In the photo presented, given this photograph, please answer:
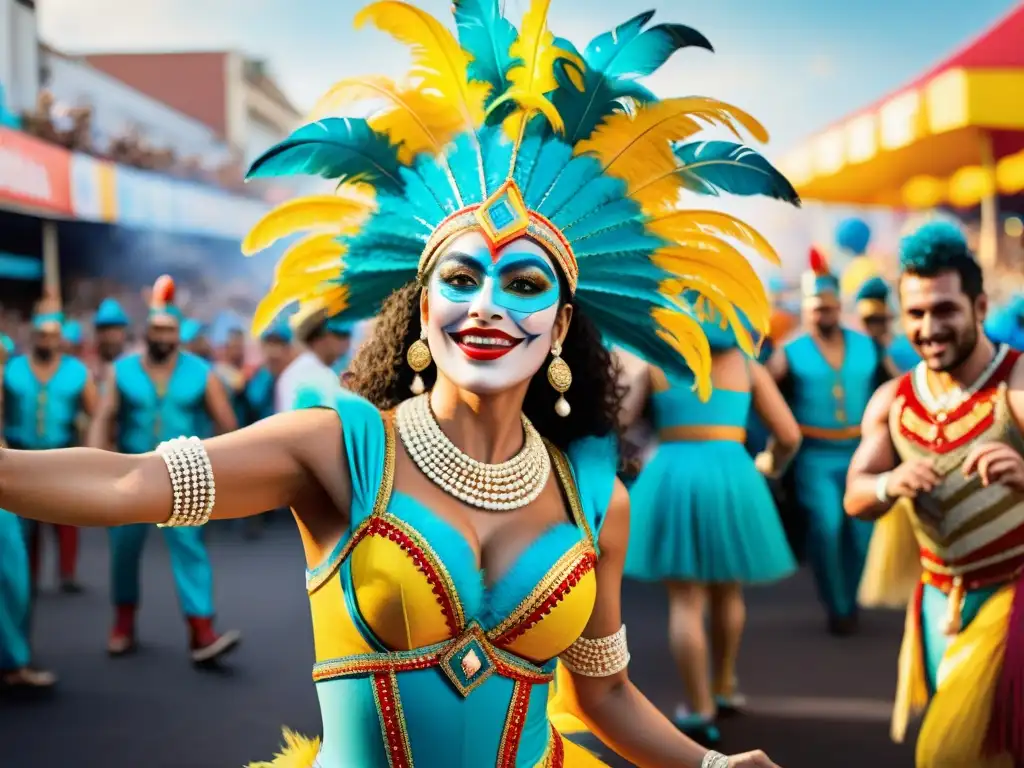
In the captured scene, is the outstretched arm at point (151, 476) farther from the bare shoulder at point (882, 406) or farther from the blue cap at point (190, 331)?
the blue cap at point (190, 331)

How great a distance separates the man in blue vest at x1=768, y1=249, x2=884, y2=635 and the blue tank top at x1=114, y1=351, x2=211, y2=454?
336 centimetres

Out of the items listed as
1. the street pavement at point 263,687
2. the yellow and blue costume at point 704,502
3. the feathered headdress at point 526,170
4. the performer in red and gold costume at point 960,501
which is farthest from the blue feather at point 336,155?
the yellow and blue costume at point 704,502

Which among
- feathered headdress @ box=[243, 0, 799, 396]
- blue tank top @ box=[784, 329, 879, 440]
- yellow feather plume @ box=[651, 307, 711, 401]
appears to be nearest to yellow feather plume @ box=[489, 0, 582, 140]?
feathered headdress @ box=[243, 0, 799, 396]

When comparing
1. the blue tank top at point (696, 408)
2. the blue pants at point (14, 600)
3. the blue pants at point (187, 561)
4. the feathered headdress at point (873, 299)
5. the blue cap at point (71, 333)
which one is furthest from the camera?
the blue cap at point (71, 333)

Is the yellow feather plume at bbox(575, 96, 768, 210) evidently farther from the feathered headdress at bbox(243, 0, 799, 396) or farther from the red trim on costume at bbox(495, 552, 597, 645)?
the red trim on costume at bbox(495, 552, 597, 645)

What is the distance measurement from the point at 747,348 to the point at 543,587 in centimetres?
72

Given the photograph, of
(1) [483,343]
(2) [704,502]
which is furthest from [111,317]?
(1) [483,343]

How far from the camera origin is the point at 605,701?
2.41m

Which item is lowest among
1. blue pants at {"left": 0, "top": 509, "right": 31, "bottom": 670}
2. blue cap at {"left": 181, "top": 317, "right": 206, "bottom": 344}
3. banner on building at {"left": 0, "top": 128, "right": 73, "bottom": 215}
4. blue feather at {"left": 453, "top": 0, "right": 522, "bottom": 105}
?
blue pants at {"left": 0, "top": 509, "right": 31, "bottom": 670}

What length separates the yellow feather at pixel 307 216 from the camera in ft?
7.49

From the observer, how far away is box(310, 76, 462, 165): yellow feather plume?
232cm

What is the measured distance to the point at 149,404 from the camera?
628 centimetres

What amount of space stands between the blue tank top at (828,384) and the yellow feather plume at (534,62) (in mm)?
4877

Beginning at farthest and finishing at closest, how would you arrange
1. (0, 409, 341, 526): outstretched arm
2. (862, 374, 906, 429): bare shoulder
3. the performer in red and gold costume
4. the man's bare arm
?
1. (862, 374, 906, 429): bare shoulder
2. the man's bare arm
3. the performer in red and gold costume
4. (0, 409, 341, 526): outstretched arm
